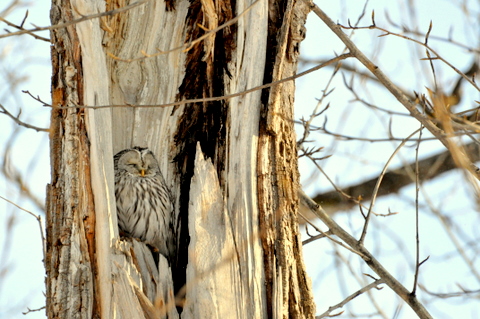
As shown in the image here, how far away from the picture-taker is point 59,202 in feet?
10.9

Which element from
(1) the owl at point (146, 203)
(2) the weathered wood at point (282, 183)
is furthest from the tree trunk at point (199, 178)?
(1) the owl at point (146, 203)

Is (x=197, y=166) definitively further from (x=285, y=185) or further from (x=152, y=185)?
(x=152, y=185)

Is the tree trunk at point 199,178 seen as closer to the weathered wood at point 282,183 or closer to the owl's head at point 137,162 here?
the weathered wood at point 282,183

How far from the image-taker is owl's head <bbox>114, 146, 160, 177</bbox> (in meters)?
4.21

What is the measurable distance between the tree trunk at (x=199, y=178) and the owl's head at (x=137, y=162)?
0.97ft

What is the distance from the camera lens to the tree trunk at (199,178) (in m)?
3.24

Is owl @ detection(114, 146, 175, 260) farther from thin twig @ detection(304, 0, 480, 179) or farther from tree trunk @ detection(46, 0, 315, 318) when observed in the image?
thin twig @ detection(304, 0, 480, 179)

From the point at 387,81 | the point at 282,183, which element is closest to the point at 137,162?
the point at 282,183

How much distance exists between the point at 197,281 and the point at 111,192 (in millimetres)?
712

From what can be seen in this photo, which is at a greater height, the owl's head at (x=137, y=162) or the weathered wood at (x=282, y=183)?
the owl's head at (x=137, y=162)

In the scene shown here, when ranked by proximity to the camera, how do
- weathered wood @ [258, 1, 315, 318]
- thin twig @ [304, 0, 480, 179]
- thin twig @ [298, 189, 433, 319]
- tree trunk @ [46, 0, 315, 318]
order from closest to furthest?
1. thin twig @ [304, 0, 480, 179]
2. tree trunk @ [46, 0, 315, 318]
3. weathered wood @ [258, 1, 315, 318]
4. thin twig @ [298, 189, 433, 319]

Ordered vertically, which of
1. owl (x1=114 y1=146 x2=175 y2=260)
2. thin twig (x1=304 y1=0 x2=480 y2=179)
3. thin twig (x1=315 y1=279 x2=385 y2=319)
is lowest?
thin twig (x1=315 y1=279 x2=385 y2=319)

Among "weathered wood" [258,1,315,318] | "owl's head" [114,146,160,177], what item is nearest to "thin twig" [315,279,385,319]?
"weathered wood" [258,1,315,318]

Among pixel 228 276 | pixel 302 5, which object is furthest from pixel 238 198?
pixel 302 5
